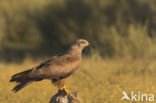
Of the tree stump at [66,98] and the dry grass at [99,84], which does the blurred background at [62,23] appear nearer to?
the dry grass at [99,84]

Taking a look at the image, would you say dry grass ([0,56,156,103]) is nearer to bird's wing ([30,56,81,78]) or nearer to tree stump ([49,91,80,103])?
tree stump ([49,91,80,103])

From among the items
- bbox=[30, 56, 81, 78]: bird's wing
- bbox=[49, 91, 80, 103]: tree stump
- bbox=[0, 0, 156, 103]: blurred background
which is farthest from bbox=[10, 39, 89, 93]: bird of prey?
bbox=[0, 0, 156, 103]: blurred background

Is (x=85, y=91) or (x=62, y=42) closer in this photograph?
(x=85, y=91)

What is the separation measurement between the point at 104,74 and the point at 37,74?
4368 millimetres

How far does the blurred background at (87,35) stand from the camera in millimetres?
10094

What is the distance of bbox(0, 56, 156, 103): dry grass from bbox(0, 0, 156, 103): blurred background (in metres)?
0.02

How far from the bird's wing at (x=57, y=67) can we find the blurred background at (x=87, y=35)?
120 inches

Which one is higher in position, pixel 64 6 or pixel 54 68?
pixel 64 6

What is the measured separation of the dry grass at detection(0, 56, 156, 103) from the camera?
25.9 ft

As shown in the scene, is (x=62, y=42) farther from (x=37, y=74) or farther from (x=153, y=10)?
(x=37, y=74)

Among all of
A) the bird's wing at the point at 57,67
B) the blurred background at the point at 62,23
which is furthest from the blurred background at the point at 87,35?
the bird's wing at the point at 57,67

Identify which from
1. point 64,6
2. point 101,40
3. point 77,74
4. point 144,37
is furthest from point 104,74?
point 64,6

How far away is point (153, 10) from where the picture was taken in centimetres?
1433

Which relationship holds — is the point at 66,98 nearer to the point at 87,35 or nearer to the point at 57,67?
the point at 57,67
